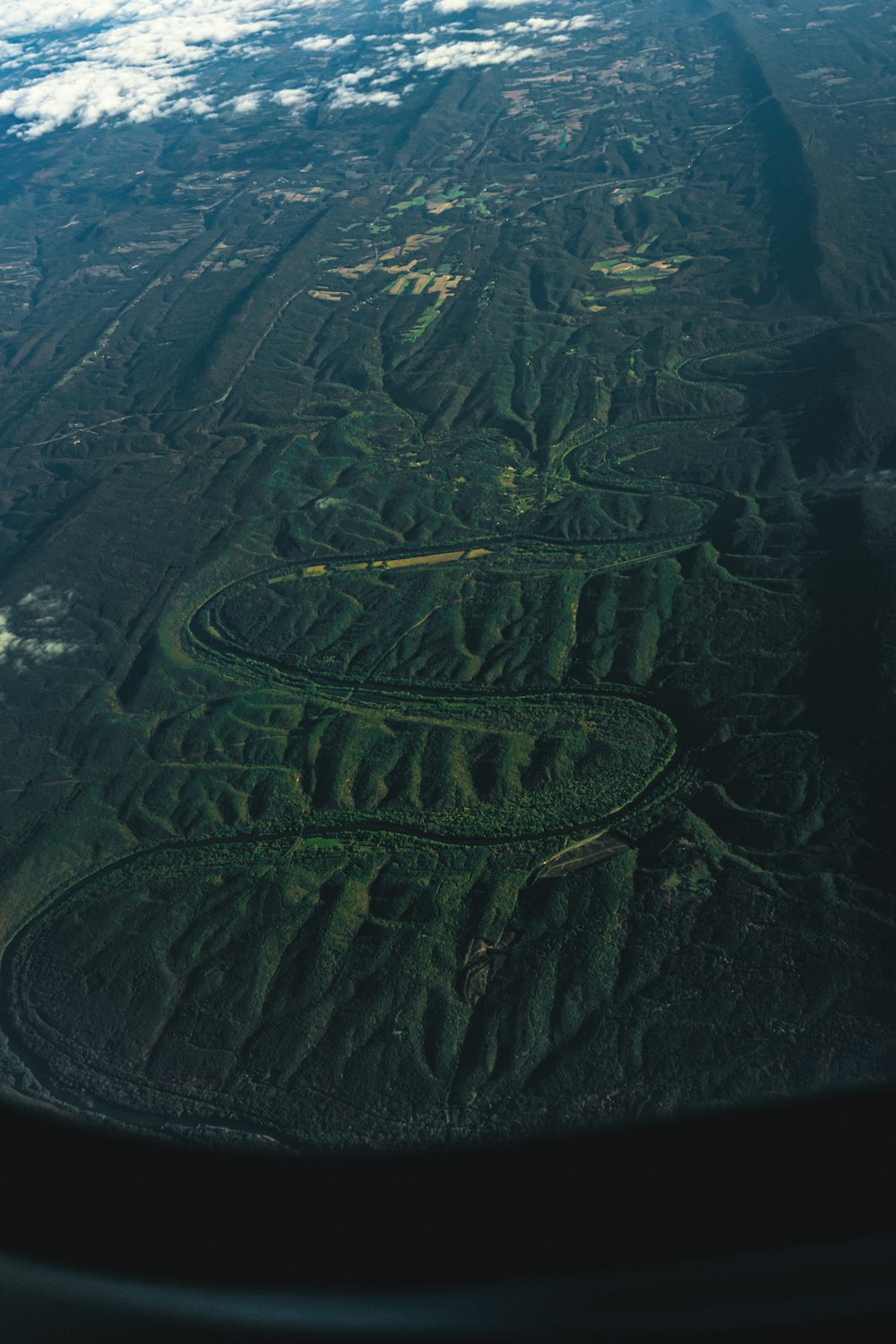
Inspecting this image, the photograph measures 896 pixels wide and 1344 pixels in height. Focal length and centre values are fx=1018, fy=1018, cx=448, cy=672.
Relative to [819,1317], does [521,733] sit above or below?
below

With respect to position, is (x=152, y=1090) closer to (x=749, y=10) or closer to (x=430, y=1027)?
(x=430, y=1027)

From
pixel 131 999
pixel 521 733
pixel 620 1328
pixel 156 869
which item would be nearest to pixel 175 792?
pixel 156 869

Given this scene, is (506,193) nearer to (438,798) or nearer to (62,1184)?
(438,798)

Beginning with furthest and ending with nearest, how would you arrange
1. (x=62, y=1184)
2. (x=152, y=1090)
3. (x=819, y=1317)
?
(x=152, y=1090) → (x=62, y=1184) → (x=819, y=1317)

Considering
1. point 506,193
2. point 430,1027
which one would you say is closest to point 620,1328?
point 430,1027

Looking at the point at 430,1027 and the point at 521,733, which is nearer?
the point at 430,1027

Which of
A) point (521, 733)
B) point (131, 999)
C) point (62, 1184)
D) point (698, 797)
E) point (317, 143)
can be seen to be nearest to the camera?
point (62, 1184)
